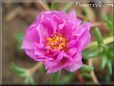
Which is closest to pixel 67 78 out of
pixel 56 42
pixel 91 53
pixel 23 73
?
pixel 23 73

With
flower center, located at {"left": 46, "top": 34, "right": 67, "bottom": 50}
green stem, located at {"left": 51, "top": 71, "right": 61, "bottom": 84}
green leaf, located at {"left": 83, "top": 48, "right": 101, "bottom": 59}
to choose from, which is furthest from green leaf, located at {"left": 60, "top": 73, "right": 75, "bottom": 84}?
flower center, located at {"left": 46, "top": 34, "right": 67, "bottom": 50}

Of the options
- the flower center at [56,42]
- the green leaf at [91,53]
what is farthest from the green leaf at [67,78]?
the flower center at [56,42]

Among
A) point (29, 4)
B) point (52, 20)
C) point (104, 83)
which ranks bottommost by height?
point (104, 83)

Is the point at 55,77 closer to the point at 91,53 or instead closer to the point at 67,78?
the point at 91,53

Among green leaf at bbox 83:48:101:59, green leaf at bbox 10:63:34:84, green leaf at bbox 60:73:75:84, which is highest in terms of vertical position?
green leaf at bbox 83:48:101:59

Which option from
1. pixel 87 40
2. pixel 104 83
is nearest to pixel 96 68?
pixel 104 83

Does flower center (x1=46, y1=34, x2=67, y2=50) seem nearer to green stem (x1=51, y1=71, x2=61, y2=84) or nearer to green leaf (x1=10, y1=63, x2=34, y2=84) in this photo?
green stem (x1=51, y1=71, x2=61, y2=84)

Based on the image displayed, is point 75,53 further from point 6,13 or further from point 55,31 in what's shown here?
point 6,13
